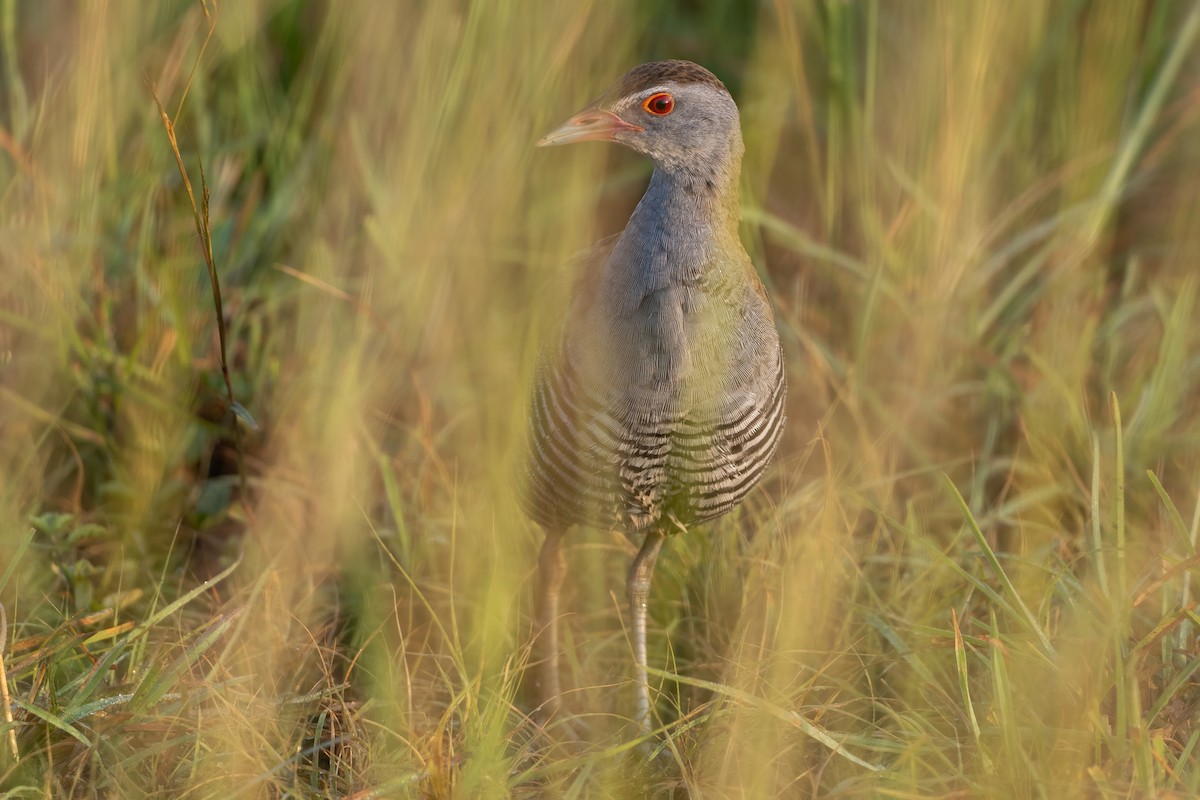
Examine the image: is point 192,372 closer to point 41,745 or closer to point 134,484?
point 134,484

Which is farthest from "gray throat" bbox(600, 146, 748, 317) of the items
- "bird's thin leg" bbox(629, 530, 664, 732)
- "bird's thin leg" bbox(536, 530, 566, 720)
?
"bird's thin leg" bbox(536, 530, 566, 720)

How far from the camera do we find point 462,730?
270 cm

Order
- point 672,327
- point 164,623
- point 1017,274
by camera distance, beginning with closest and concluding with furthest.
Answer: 1. point 672,327
2. point 164,623
3. point 1017,274

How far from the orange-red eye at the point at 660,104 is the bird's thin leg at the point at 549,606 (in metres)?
1.03

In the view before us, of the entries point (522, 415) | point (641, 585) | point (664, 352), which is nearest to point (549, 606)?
point (641, 585)

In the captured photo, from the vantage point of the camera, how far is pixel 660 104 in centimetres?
294

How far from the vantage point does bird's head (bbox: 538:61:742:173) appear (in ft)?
9.55

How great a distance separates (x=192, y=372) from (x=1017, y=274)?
238cm

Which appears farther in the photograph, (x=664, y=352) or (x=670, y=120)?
(x=670, y=120)

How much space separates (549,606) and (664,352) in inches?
34.7

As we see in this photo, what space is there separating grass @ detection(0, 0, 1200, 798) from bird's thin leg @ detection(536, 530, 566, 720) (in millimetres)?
67

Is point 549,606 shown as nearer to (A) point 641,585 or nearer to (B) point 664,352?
(A) point 641,585

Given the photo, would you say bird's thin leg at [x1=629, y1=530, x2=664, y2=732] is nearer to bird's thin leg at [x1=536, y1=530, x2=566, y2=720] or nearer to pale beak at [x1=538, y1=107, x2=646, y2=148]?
bird's thin leg at [x1=536, y1=530, x2=566, y2=720]

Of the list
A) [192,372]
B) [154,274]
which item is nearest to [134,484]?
[192,372]
